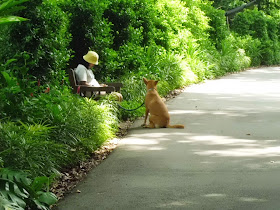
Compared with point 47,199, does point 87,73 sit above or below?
above

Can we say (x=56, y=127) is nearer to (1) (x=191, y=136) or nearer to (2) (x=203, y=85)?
(1) (x=191, y=136)

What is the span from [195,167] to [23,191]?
110 inches

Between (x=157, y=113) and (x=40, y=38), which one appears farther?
(x=157, y=113)

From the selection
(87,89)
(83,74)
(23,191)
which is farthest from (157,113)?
(23,191)

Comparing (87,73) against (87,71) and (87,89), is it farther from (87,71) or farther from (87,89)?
(87,89)

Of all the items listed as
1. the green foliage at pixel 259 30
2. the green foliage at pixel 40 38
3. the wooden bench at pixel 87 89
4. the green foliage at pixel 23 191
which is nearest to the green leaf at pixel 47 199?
the green foliage at pixel 23 191

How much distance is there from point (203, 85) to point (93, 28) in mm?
7525

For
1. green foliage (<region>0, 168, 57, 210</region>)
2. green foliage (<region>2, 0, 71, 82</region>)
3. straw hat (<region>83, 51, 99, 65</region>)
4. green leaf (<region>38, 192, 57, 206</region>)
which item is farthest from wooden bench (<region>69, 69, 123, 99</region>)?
green leaf (<region>38, 192, 57, 206</region>)

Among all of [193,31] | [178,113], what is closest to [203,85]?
[193,31]

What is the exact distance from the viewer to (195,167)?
7.71 meters

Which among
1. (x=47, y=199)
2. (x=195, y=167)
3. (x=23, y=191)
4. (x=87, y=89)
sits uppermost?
(x=87, y=89)

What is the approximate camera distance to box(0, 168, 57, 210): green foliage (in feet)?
17.6

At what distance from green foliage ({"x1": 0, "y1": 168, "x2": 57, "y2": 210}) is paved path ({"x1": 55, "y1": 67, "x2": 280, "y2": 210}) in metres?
0.38

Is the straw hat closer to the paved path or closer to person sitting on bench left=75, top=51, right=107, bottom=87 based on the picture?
person sitting on bench left=75, top=51, right=107, bottom=87
